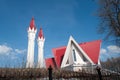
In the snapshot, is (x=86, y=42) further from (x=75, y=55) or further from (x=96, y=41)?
(x=75, y=55)

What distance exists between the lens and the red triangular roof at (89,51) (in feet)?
96.3

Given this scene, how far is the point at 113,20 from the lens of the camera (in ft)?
76.9

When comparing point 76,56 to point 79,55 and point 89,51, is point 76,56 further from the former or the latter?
point 89,51

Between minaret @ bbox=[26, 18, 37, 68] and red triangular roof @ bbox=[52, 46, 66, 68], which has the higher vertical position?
minaret @ bbox=[26, 18, 37, 68]

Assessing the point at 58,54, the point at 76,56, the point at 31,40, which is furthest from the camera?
the point at 31,40

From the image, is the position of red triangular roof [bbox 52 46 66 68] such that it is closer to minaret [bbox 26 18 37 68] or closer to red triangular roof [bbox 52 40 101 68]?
red triangular roof [bbox 52 40 101 68]

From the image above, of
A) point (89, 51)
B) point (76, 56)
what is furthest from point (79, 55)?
point (89, 51)

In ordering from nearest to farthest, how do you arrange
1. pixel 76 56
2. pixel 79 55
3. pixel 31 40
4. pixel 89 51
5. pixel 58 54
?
pixel 76 56 < pixel 79 55 < pixel 89 51 < pixel 58 54 < pixel 31 40

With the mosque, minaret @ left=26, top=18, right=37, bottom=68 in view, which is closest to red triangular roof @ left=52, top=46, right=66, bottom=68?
the mosque

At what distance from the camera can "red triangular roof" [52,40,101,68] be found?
29.3 metres

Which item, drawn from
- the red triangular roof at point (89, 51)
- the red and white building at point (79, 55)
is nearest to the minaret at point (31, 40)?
the red triangular roof at point (89, 51)

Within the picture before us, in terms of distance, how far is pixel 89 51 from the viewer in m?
30.2

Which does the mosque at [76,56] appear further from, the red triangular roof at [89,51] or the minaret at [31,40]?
the minaret at [31,40]

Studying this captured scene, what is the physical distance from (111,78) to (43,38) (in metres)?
33.1
